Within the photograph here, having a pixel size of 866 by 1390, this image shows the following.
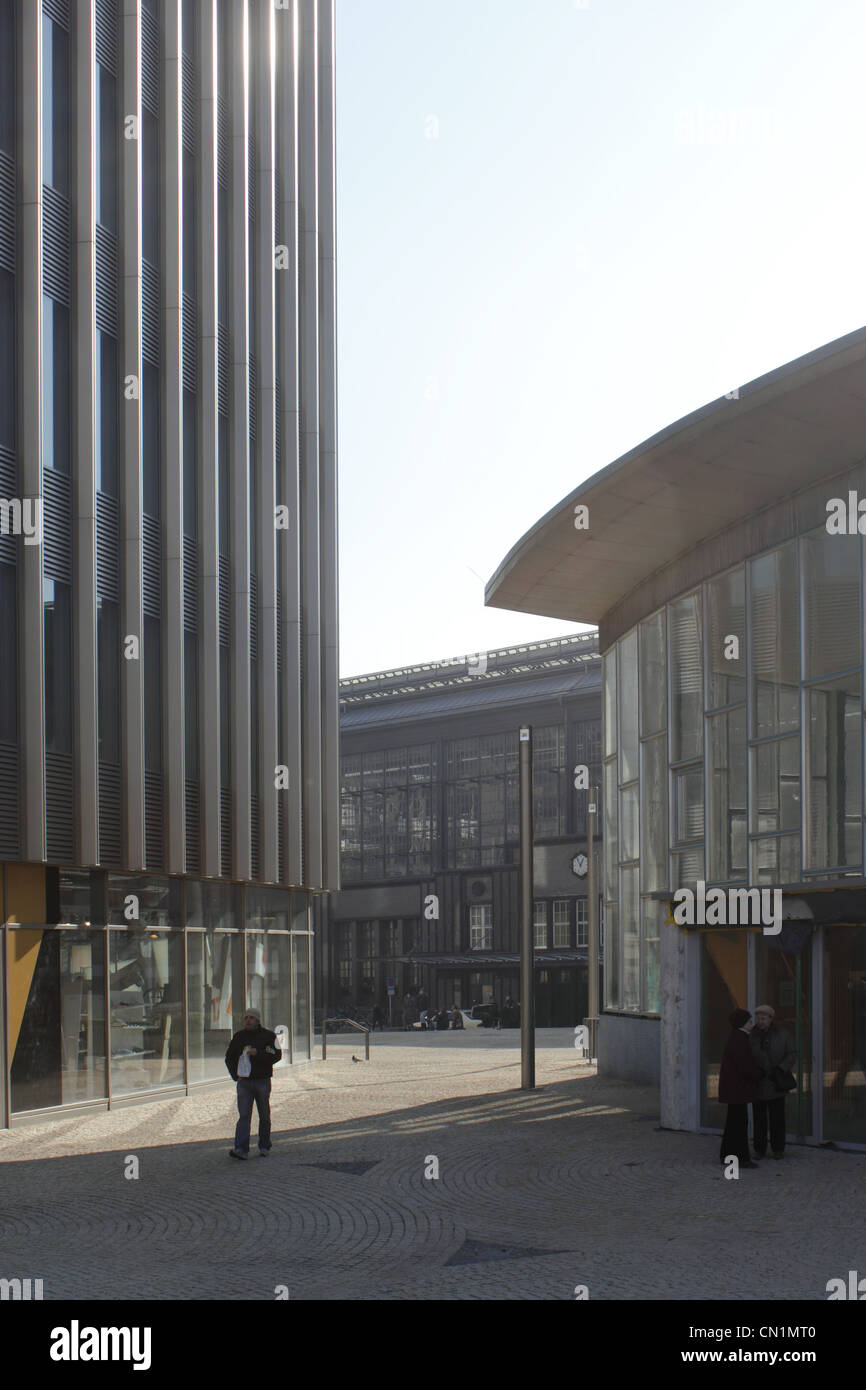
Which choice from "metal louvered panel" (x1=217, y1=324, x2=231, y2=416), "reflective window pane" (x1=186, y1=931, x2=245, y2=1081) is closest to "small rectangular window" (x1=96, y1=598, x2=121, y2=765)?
"reflective window pane" (x1=186, y1=931, x2=245, y2=1081)

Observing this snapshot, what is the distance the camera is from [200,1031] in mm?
28172

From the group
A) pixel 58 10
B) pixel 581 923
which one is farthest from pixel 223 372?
pixel 581 923

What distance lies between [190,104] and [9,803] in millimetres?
14348

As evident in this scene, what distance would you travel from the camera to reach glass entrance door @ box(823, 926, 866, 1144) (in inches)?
683

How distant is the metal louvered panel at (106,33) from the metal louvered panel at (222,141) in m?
4.90

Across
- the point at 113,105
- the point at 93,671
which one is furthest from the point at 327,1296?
the point at 113,105

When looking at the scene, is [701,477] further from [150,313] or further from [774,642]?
[150,313]

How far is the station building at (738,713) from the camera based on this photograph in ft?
59.7

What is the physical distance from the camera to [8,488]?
21.7 m

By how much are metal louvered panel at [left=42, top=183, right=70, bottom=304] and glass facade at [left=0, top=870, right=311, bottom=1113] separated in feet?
28.2

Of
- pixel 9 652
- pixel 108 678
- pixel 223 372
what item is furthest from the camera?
pixel 223 372

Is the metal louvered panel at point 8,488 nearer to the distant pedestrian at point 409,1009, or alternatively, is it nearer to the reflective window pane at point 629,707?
the reflective window pane at point 629,707

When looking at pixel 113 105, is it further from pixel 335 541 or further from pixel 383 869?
pixel 383 869

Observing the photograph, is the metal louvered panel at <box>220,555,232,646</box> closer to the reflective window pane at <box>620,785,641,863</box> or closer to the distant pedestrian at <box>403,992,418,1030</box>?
the reflective window pane at <box>620,785,641,863</box>
